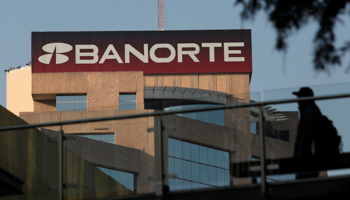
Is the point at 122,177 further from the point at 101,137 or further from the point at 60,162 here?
the point at 60,162

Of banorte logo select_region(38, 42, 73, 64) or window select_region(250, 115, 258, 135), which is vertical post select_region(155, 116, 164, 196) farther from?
banorte logo select_region(38, 42, 73, 64)

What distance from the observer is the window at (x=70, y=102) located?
1908 inches

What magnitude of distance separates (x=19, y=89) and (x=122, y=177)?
54.3 m

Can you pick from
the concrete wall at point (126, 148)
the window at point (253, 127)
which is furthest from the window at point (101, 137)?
the window at point (253, 127)

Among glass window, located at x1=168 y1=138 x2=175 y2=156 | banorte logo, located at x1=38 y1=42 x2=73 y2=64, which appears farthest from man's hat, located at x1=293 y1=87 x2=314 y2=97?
banorte logo, located at x1=38 y1=42 x2=73 y2=64

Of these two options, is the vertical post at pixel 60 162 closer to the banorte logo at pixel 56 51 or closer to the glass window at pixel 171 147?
the glass window at pixel 171 147

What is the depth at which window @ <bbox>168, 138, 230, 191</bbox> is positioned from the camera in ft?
26.0

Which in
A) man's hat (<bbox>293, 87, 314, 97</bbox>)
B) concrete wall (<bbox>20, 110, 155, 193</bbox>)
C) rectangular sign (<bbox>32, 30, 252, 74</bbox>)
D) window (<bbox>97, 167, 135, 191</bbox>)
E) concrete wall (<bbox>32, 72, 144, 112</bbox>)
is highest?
rectangular sign (<bbox>32, 30, 252, 74</bbox>)

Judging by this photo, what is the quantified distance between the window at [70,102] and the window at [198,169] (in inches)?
1594

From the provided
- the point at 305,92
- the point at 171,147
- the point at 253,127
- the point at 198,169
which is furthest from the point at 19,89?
the point at 305,92

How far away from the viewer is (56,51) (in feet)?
173

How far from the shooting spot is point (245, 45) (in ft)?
176

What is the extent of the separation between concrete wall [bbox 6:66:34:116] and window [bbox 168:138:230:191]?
165 ft

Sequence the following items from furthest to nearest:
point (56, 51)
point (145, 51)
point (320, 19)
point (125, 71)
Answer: point (145, 51) < point (56, 51) < point (125, 71) < point (320, 19)
